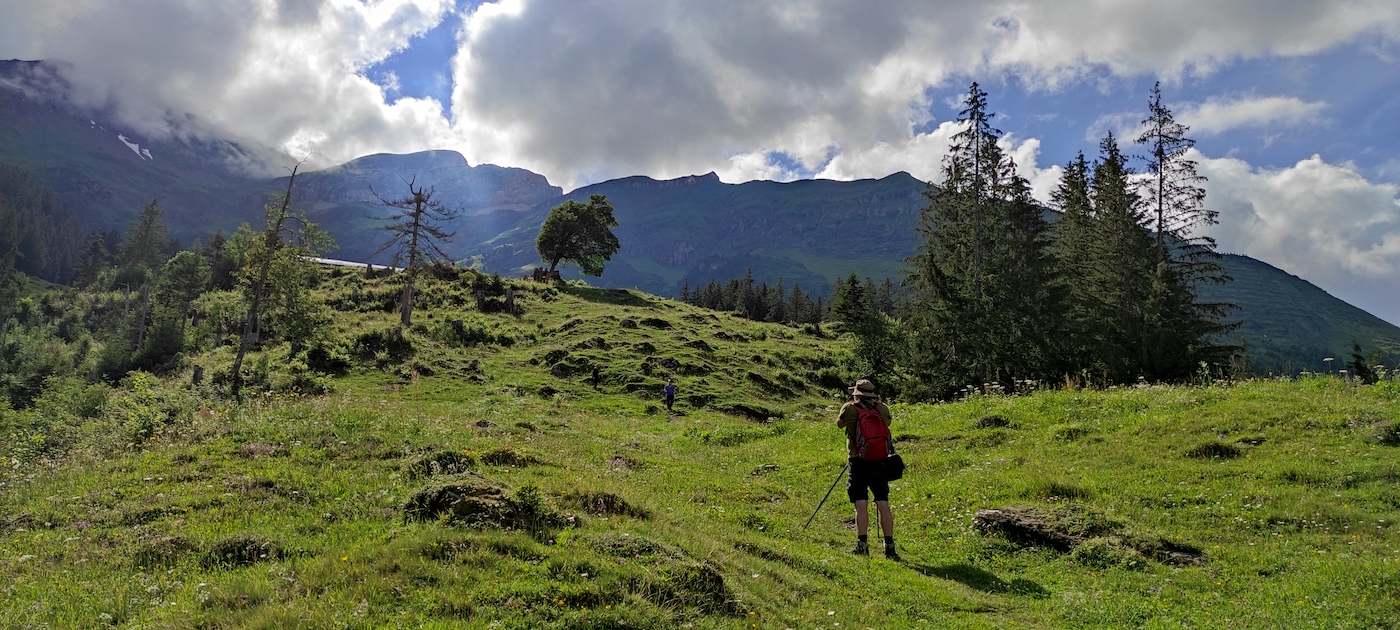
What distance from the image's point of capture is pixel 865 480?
427 inches

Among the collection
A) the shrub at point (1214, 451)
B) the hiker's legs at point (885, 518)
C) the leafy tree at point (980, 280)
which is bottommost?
the hiker's legs at point (885, 518)

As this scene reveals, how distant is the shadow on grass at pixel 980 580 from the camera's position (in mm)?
9047

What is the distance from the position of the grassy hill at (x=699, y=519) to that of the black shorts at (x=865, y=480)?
1030 millimetres

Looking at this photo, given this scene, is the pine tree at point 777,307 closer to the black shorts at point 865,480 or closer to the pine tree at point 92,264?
the black shorts at point 865,480

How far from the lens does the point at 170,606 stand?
18.1 feet

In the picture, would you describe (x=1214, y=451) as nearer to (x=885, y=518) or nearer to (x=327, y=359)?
(x=885, y=518)

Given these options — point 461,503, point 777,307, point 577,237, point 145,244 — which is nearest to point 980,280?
point 461,503

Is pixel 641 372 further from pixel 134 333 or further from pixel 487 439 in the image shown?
pixel 134 333

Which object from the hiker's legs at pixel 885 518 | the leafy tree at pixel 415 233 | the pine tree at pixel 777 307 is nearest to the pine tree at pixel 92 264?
the leafy tree at pixel 415 233

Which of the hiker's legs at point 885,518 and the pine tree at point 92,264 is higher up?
the pine tree at point 92,264

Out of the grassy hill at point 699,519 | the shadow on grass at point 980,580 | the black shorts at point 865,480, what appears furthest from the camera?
the black shorts at point 865,480

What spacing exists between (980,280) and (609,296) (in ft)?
147

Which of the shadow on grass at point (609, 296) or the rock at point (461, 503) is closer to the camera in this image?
the rock at point (461, 503)

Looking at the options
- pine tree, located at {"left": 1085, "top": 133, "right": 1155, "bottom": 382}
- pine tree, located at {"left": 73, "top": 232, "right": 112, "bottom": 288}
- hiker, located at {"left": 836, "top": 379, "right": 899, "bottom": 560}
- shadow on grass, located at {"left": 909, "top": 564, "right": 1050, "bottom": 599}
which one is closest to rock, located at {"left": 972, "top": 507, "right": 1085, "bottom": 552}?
shadow on grass, located at {"left": 909, "top": 564, "right": 1050, "bottom": 599}
